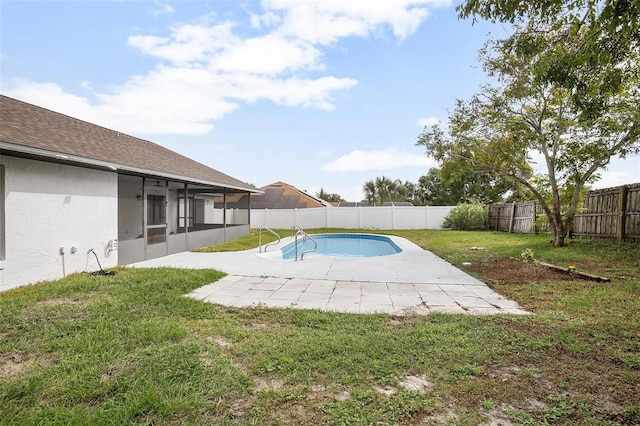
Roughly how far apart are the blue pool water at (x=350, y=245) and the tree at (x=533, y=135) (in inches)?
193

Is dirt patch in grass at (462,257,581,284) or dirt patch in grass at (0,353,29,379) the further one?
dirt patch in grass at (462,257,581,284)

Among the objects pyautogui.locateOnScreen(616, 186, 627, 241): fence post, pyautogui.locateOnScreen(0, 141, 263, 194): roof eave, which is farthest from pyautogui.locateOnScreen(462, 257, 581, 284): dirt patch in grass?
pyautogui.locateOnScreen(0, 141, 263, 194): roof eave

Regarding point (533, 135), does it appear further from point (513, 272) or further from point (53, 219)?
point (53, 219)

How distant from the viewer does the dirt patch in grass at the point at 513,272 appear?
6.46 m

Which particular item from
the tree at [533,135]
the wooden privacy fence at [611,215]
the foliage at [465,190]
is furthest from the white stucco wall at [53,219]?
the foliage at [465,190]

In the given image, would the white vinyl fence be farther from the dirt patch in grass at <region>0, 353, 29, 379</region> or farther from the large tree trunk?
the dirt patch in grass at <region>0, 353, 29, 379</region>

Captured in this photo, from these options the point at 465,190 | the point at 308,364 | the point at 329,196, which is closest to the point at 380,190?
the point at 465,190

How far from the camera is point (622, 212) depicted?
9.77m

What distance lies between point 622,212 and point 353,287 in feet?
30.9

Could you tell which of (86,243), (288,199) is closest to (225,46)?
(86,243)

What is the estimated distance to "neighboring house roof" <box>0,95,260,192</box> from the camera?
5.62m

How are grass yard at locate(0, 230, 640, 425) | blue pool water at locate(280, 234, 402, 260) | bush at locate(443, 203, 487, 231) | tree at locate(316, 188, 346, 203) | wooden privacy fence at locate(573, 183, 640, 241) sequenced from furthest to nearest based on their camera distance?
tree at locate(316, 188, 346, 203)
bush at locate(443, 203, 487, 231)
blue pool water at locate(280, 234, 402, 260)
wooden privacy fence at locate(573, 183, 640, 241)
grass yard at locate(0, 230, 640, 425)

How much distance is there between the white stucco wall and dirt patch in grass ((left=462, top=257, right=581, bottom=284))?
8.57 meters

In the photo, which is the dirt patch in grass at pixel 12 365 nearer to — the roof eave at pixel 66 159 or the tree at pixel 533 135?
the roof eave at pixel 66 159
